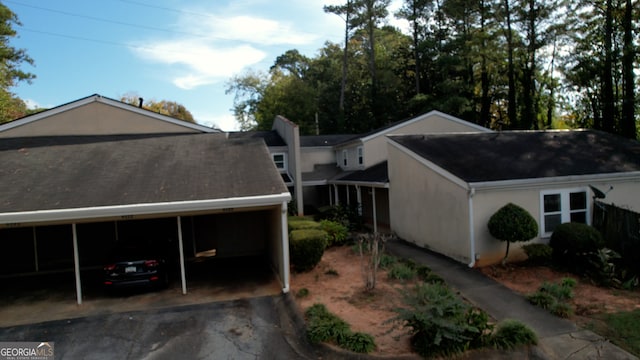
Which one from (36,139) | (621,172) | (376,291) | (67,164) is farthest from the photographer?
(36,139)

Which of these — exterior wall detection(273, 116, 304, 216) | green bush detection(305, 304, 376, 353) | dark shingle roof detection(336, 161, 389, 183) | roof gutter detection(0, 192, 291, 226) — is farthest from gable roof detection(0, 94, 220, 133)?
green bush detection(305, 304, 376, 353)

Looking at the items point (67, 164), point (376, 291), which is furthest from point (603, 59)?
point (67, 164)

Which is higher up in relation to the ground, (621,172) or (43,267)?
(621,172)

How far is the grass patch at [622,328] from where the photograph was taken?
6949mm

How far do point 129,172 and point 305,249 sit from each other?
5426mm

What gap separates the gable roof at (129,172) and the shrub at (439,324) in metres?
4.16

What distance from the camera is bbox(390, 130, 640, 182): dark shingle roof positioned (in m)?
12.4

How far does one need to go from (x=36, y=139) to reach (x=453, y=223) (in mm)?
15211

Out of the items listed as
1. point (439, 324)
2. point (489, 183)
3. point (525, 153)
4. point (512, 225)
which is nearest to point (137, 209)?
point (439, 324)

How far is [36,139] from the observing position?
14.6m

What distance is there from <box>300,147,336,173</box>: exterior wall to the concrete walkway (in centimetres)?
1572

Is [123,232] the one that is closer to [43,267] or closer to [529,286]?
[43,267]

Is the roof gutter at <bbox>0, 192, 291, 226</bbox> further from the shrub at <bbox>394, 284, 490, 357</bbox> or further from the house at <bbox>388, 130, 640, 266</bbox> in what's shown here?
the house at <bbox>388, 130, 640, 266</bbox>

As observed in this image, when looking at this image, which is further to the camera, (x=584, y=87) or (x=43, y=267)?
(x=584, y=87)
